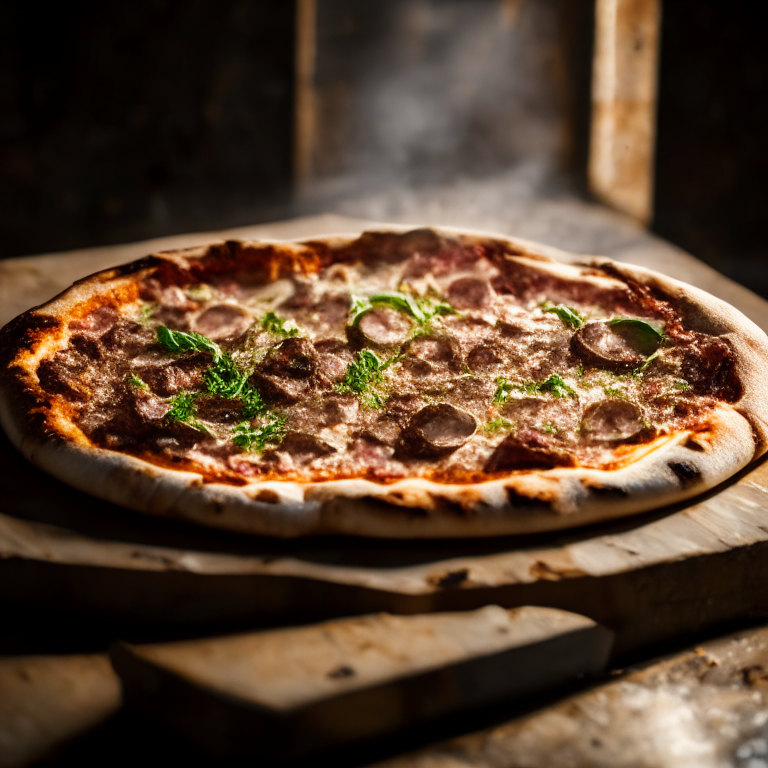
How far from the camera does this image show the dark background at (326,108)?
7.28 metres

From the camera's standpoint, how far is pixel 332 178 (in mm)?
8430

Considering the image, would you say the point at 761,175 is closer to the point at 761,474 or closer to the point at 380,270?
the point at 380,270

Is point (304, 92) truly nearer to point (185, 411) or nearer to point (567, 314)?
point (567, 314)

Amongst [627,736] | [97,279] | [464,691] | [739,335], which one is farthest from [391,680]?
[97,279]

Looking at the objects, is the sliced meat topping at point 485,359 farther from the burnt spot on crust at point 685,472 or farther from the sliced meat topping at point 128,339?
the sliced meat topping at point 128,339

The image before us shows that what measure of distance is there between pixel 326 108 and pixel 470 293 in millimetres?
4991

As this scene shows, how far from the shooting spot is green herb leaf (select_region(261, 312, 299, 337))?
12.0 feet

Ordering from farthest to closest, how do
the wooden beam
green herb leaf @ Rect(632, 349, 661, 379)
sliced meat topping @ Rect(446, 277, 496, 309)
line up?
1. the wooden beam
2. sliced meat topping @ Rect(446, 277, 496, 309)
3. green herb leaf @ Rect(632, 349, 661, 379)

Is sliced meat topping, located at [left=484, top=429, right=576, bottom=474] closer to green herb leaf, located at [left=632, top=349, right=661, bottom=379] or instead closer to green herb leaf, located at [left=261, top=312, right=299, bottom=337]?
green herb leaf, located at [left=632, top=349, right=661, bottom=379]

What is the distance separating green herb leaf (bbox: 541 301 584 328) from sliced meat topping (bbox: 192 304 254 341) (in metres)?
1.24

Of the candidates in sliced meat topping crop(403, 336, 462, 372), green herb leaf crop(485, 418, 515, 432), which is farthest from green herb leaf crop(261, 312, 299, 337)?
green herb leaf crop(485, 418, 515, 432)

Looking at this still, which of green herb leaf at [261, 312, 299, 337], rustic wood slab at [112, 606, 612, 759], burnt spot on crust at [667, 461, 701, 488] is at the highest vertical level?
green herb leaf at [261, 312, 299, 337]

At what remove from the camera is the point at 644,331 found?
357 cm

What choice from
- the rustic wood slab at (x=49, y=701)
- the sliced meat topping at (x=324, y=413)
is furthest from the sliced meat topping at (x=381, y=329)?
the rustic wood slab at (x=49, y=701)
